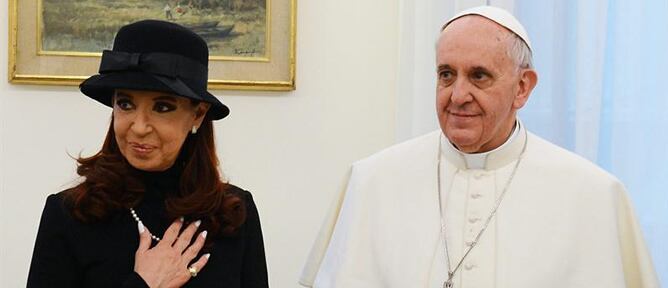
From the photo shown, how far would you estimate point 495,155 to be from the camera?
97.4 inches

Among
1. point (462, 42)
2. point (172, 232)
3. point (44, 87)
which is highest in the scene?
point (462, 42)

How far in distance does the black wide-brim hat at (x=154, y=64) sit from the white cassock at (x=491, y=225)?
547mm

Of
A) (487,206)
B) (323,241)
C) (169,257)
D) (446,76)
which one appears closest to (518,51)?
(446,76)

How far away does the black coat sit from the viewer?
2.15 meters

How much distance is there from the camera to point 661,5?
10.00 feet

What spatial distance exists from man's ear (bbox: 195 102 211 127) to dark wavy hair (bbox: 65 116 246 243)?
0.04 meters

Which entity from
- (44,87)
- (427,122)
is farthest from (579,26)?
(44,87)

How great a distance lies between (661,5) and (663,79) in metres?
0.24

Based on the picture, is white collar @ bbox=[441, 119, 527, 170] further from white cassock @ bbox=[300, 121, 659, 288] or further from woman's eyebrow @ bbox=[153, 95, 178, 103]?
woman's eyebrow @ bbox=[153, 95, 178, 103]

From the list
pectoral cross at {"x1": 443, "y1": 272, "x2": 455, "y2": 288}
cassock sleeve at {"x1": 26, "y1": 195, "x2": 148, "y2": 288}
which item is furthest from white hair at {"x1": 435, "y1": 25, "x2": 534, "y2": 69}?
cassock sleeve at {"x1": 26, "y1": 195, "x2": 148, "y2": 288}

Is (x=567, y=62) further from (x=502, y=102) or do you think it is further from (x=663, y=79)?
(x=502, y=102)

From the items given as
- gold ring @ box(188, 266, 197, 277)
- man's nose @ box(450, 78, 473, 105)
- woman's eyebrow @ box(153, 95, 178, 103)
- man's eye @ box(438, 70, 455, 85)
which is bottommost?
gold ring @ box(188, 266, 197, 277)

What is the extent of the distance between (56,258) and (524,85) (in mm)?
1201

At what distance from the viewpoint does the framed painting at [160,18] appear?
330cm
